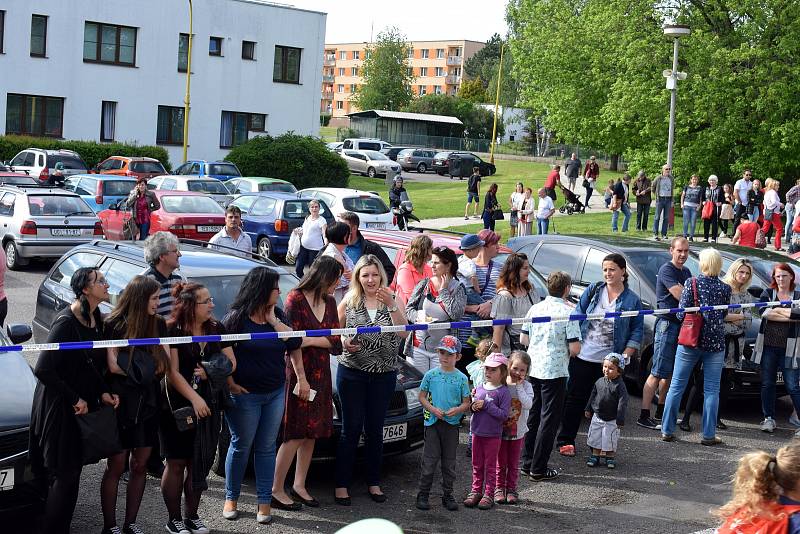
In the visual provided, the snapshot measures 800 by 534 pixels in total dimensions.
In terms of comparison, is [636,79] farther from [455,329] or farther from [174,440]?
[174,440]

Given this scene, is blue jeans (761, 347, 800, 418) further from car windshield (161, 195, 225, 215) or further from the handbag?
car windshield (161, 195, 225, 215)

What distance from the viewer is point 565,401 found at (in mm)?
8969

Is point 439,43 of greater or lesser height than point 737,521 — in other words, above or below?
above

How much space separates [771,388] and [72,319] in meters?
7.20

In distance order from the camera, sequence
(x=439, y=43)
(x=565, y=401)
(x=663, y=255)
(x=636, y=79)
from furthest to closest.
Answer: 1. (x=439, y=43)
2. (x=636, y=79)
3. (x=663, y=255)
4. (x=565, y=401)

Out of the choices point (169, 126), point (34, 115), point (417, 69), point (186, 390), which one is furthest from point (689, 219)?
point (417, 69)

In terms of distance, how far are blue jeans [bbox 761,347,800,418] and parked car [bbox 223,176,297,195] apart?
855 inches

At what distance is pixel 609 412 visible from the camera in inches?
341

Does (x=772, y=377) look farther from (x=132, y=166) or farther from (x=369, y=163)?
(x=369, y=163)

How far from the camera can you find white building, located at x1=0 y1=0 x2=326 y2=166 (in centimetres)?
4284

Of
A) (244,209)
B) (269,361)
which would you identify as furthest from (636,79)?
(269,361)

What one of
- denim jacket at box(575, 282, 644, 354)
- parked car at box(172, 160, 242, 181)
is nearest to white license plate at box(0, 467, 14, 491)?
denim jacket at box(575, 282, 644, 354)

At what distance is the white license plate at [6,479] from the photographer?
602cm

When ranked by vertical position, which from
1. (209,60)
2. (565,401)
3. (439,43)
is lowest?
(565,401)
